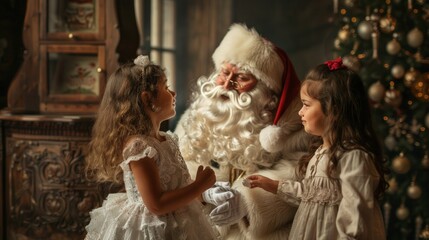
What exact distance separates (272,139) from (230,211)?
404mm

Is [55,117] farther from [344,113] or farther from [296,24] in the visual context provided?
[296,24]

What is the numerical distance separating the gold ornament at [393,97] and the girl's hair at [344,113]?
2061 mm

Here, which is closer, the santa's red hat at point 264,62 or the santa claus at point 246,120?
the santa claus at point 246,120

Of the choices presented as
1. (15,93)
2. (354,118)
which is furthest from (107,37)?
(354,118)

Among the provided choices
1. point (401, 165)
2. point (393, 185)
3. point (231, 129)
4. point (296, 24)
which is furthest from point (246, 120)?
point (296, 24)

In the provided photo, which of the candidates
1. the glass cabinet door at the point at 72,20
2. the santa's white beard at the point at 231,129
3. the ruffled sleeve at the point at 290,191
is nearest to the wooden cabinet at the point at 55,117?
the glass cabinet door at the point at 72,20

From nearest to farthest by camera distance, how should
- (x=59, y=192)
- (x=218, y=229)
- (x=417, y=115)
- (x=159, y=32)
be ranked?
(x=218, y=229)
(x=59, y=192)
(x=417, y=115)
(x=159, y=32)

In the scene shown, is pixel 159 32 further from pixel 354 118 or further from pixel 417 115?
pixel 354 118

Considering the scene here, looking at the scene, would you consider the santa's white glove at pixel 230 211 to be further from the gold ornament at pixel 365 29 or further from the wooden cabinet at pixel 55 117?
the gold ornament at pixel 365 29

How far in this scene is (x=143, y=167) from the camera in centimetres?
267

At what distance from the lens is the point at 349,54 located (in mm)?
5004

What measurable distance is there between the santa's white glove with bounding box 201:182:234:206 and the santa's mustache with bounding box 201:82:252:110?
47 cm

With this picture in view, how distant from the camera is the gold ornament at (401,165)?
4.70 meters

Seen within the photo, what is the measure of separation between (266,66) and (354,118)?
0.69 m
